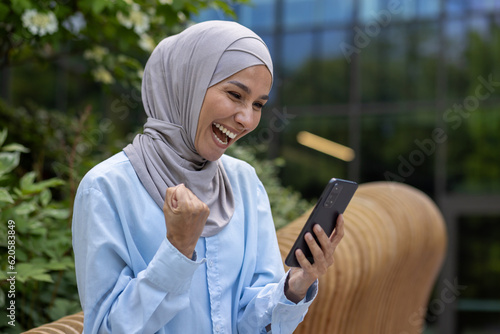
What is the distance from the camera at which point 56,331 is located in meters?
2.08

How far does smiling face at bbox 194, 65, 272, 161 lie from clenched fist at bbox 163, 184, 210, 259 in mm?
254

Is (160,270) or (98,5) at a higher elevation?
(98,5)

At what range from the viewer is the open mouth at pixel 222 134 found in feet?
5.65

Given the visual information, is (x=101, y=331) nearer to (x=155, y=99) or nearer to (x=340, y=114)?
(x=155, y=99)

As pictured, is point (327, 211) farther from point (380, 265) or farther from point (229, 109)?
point (380, 265)

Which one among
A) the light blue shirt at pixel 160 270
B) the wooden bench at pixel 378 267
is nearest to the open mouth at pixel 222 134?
the light blue shirt at pixel 160 270

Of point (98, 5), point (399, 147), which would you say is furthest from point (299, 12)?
point (98, 5)

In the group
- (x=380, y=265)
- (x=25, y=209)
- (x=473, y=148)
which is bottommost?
(x=473, y=148)

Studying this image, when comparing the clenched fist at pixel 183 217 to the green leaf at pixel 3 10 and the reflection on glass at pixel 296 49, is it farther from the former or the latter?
the reflection on glass at pixel 296 49

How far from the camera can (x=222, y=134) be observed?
175 cm

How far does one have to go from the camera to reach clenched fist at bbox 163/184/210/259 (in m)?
1.45

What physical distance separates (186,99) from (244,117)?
165 mm

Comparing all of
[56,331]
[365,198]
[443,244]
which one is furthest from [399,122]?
[56,331]

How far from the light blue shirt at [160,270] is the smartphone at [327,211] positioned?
12cm
